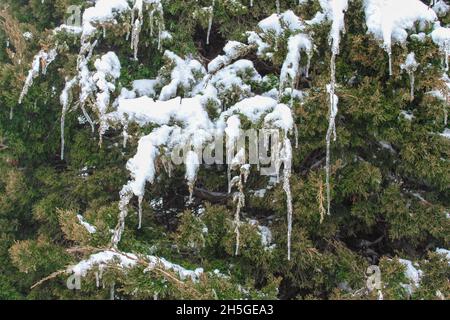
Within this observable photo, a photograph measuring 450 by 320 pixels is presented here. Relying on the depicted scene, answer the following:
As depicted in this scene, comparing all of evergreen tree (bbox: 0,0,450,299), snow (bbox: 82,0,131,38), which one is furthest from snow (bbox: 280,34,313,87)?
snow (bbox: 82,0,131,38)

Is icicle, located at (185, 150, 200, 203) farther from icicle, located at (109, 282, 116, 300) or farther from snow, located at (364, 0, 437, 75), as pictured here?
snow, located at (364, 0, 437, 75)

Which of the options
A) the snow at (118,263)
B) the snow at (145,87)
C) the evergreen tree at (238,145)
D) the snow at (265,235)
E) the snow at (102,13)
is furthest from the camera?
the snow at (145,87)

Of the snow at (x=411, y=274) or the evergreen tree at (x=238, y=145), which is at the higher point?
the evergreen tree at (x=238, y=145)

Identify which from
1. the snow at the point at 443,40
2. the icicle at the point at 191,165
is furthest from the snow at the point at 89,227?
the snow at the point at 443,40

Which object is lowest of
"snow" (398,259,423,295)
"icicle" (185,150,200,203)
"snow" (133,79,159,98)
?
"snow" (398,259,423,295)

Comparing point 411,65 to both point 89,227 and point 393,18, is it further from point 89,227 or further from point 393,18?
point 89,227

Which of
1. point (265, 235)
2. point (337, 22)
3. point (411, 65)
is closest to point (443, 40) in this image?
point (411, 65)

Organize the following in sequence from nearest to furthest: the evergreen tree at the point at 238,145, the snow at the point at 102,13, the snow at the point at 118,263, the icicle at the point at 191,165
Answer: the snow at the point at 118,263
the evergreen tree at the point at 238,145
the icicle at the point at 191,165
the snow at the point at 102,13

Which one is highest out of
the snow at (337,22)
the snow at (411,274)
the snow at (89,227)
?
the snow at (337,22)

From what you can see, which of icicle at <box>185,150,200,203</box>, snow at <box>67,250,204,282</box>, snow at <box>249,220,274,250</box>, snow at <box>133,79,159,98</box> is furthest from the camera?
snow at <box>133,79,159,98</box>

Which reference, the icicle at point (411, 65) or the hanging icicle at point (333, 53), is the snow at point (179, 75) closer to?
the hanging icicle at point (333, 53)

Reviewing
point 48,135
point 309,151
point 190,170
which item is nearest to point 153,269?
point 190,170

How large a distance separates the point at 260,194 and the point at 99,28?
1608mm
